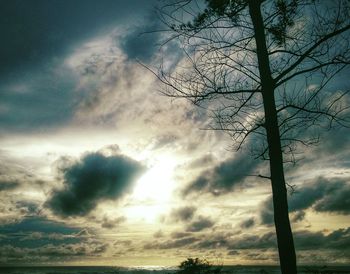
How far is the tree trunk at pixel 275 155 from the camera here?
6.30 m

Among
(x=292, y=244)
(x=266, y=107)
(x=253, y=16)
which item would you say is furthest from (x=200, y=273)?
(x=253, y=16)

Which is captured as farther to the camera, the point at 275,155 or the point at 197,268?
the point at 197,268

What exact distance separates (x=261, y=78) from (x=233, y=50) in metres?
0.88

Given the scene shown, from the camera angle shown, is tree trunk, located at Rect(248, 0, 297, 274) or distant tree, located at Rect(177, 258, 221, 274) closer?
tree trunk, located at Rect(248, 0, 297, 274)

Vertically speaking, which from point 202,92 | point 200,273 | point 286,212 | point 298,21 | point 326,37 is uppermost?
point 298,21

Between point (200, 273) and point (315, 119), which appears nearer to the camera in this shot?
point (315, 119)

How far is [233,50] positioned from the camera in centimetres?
745

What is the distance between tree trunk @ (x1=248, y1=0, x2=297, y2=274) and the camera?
630 centimetres

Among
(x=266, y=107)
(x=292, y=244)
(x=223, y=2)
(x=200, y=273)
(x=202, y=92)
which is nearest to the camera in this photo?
(x=292, y=244)

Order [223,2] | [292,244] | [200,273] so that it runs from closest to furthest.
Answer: [292,244], [223,2], [200,273]

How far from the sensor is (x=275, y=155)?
6613 mm

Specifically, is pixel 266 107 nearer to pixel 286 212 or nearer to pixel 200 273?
pixel 286 212

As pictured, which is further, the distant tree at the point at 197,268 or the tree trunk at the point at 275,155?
the distant tree at the point at 197,268

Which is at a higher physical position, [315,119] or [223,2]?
[223,2]
